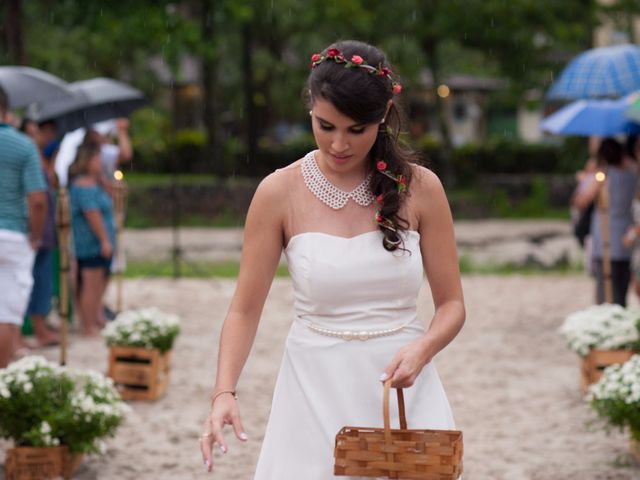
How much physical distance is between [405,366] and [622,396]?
3.35m

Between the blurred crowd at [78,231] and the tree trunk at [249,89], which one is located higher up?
the tree trunk at [249,89]

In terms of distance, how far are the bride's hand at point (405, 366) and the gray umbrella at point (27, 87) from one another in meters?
5.95

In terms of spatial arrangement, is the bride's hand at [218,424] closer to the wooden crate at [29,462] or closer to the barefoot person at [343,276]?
the barefoot person at [343,276]

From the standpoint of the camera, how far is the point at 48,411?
5668mm

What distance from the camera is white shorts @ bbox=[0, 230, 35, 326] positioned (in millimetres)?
6211

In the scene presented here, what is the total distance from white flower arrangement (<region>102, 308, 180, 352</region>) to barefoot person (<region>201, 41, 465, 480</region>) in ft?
16.4

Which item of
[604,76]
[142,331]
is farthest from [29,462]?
[604,76]

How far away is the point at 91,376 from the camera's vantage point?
238 inches

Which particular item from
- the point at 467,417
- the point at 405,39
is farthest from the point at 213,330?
the point at 405,39

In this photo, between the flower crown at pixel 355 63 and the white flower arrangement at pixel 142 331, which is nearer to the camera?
the flower crown at pixel 355 63

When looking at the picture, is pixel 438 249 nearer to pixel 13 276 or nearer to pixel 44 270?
pixel 13 276

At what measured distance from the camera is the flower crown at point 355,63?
111 inches

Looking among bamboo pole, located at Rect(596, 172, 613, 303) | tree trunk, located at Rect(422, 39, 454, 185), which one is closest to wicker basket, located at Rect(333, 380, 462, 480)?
bamboo pole, located at Rect(596, 172, 613, 303)

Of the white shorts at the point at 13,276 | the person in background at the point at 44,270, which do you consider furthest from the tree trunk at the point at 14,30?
the white shorts at the point at 13,276
